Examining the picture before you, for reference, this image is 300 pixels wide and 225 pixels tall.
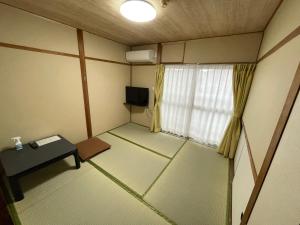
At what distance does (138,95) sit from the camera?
138 inches

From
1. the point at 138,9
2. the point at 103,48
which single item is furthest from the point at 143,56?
the point at 138,9

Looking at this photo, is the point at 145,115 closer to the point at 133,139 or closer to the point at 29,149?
the point at 133,139

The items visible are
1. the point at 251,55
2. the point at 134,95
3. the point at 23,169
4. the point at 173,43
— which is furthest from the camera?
the point at 134,95

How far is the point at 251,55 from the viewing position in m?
2.20

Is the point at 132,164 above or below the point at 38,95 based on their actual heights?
below

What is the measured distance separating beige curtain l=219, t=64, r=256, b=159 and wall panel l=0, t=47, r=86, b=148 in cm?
311

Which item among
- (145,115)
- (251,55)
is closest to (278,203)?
(251,55)

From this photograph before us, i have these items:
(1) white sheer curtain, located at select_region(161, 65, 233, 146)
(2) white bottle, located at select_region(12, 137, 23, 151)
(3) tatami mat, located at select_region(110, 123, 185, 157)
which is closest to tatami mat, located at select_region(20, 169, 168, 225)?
(2) white bottle, located at select_region(12, 137, 23, 151)

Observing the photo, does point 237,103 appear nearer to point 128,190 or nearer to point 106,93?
point 128,190

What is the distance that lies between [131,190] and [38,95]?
7.00 feet

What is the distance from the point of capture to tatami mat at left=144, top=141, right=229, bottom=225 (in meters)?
1.47

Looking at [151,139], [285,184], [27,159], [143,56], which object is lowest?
[151,139]

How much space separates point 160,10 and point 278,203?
203cm

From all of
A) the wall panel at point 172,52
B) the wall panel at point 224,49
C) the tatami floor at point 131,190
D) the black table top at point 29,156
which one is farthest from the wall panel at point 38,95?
the wall panel at point 224,49
